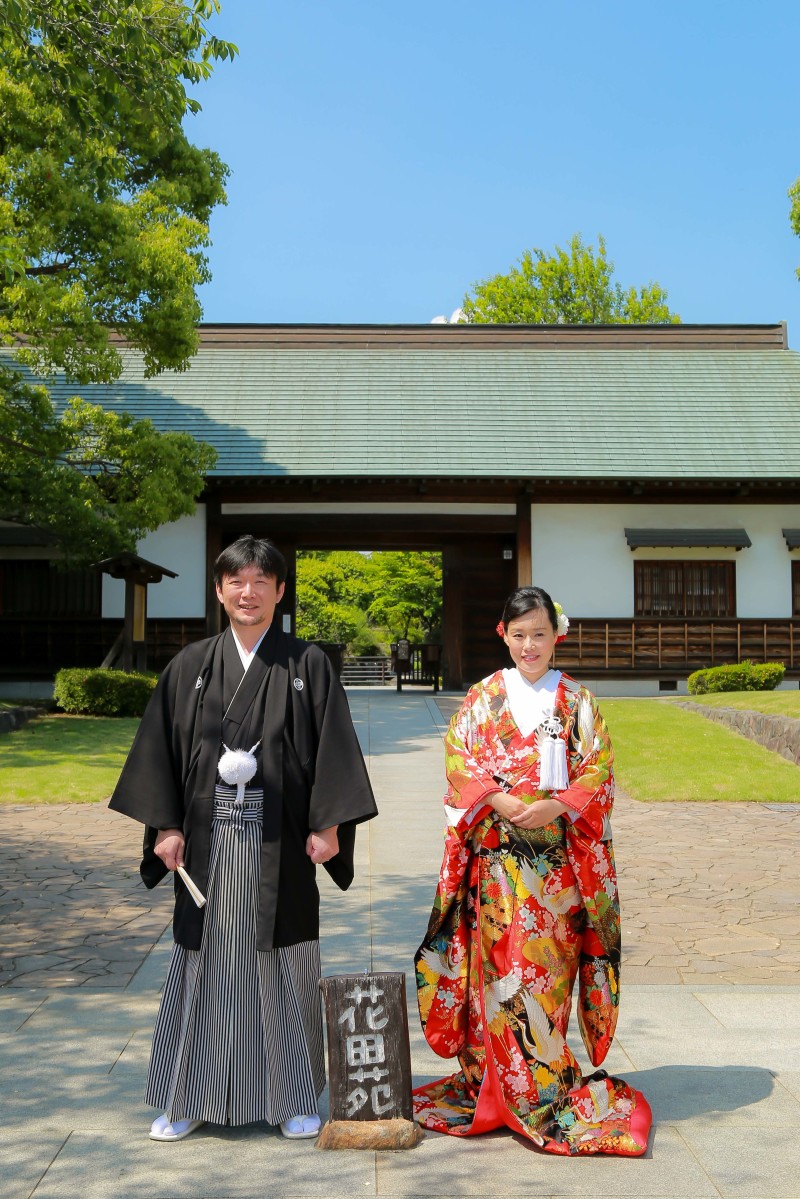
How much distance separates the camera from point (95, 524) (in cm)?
1397

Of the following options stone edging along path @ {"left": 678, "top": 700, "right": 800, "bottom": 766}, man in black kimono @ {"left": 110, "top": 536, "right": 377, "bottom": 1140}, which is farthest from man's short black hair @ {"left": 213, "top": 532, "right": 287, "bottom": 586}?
stone edging along path @ {"left": 678, "top": 700, "right": 800, "bottom": 766}

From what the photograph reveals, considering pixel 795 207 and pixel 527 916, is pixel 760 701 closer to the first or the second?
pixel 795 207

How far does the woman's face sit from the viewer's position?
11.9 feet

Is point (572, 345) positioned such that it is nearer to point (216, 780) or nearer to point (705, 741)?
point (705, 741)

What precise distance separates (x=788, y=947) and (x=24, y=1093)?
12.0 ft

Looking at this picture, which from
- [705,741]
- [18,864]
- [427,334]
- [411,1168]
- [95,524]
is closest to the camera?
[411,1168]

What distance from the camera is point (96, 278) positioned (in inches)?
481

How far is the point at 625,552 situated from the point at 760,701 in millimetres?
4499

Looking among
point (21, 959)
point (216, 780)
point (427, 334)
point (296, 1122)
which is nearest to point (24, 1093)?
point (296, 1122)

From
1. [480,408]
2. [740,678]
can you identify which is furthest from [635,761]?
[480,408]

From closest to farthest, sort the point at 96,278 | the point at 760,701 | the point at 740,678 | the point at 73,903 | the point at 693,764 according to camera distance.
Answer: the point at 73,903, the point at 693,764, the point at 96,278, the point at 760,701, the point at 740,678

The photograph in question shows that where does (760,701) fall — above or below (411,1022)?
above

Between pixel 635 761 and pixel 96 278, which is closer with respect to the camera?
pixel 635 761

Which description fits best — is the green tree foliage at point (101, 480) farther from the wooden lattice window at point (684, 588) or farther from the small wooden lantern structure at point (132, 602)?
the wooden lattice window at point (684, 588)
